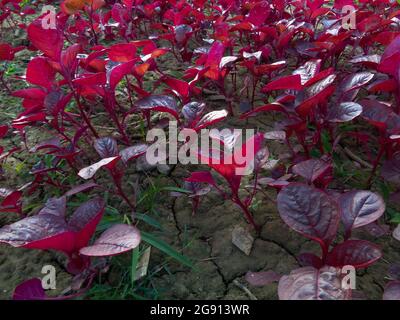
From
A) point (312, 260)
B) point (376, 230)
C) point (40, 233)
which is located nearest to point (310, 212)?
point (312, 260)

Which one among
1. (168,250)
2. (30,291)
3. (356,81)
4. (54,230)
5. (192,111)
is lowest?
(168,250)

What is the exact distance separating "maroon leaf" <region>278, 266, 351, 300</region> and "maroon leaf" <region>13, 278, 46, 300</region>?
0.59 m

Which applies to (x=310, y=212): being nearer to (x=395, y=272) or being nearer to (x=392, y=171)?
(x=395, y=272)

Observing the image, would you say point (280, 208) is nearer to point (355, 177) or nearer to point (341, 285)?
point (341, 285)

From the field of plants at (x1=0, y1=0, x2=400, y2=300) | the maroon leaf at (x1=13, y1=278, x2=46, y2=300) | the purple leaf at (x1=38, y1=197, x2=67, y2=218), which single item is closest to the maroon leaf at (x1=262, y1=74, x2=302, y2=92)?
the field of plants at (x1=0, y1=0, x2=400, y2=300)

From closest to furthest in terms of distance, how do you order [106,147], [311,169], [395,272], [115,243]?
[115,243] < [395,272] < [311,169] < [106,147]

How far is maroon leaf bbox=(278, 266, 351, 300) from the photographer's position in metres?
0.77

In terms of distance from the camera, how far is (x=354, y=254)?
2.96 ft

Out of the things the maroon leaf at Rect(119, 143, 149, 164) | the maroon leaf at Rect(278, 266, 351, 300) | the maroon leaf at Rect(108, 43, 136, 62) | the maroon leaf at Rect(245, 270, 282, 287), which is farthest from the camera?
the maroon leaf at Rect(108, 43, 136, 62)

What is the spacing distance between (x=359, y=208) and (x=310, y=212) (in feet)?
0.50

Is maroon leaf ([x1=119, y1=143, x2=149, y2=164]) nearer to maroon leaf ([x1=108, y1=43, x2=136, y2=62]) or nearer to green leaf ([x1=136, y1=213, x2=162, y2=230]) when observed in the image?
green leaf ([x1=136, y1=213, x2=162, y2=230])

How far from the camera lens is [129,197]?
4.76 feet

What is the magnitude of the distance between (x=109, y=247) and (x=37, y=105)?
0.76 m
